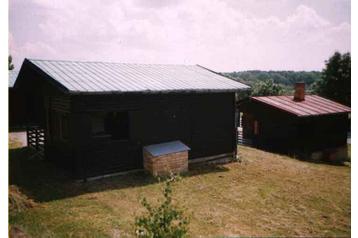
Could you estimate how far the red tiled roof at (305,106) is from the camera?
20172mm

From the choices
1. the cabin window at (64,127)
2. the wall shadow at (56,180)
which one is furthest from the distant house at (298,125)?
the cabin window at (64,127)

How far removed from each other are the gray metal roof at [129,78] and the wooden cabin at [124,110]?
0.09ft

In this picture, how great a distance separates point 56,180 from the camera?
465 inches

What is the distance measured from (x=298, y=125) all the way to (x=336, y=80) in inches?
776

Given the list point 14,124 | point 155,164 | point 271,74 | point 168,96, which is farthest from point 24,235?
point 271,74

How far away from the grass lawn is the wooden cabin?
84 cm

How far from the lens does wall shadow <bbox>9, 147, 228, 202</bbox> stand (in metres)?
10.6

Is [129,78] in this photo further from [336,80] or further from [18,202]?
[336,80]

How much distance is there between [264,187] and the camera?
39.1ft

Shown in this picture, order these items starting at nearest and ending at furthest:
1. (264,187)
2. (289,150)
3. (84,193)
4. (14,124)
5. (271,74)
Result: (84,193)
(264,187)
(289,150)
(14,124)
(271,74)

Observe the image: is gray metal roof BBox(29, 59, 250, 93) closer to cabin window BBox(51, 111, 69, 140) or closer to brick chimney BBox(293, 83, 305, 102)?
cabin window BBox(51, 111, 69, 140)

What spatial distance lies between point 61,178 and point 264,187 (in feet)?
24.6

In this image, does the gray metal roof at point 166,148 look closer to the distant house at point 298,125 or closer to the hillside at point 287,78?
the distant house at point 298,125

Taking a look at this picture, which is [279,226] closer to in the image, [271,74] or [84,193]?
[84,193]
